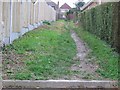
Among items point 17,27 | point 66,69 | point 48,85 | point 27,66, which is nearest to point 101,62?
point 66,69

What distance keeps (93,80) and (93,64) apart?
1827mm

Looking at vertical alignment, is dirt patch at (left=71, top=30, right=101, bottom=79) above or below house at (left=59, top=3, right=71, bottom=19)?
below

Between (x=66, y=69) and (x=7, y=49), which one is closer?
(x=66, y=69)

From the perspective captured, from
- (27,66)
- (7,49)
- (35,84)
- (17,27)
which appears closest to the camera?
(35,84)

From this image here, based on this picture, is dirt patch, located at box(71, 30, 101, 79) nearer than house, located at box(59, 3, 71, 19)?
Yes

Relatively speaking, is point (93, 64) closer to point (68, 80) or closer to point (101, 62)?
point (101, 62)

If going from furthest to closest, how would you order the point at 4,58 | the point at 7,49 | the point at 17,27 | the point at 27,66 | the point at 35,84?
the point at 17,27, the point at 7,49, the point at 4,58, the point at 27,66, the point at 35,84

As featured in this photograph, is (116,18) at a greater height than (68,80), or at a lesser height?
greater

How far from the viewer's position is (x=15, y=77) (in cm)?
567

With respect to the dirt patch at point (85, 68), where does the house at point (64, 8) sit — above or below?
above

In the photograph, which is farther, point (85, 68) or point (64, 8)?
point (64, 8)

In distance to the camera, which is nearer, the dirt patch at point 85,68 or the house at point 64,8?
the dirt patch at point 85,68

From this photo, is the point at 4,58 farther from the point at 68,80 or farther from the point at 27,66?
the point at 68,80

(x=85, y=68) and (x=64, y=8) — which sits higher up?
(x=64, y=8)
